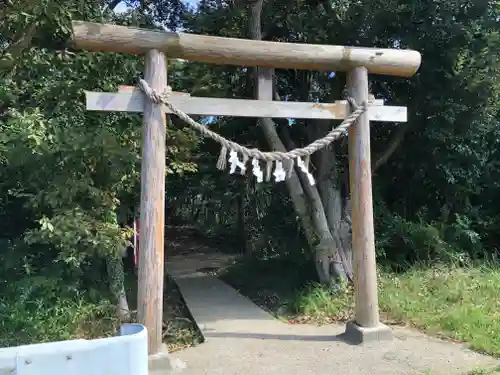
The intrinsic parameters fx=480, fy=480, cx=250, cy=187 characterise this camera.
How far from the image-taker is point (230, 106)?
4.93m

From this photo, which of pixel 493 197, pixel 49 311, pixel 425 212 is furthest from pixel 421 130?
pixel 49 311

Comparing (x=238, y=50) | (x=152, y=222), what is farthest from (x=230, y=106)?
(x=152, y=222)

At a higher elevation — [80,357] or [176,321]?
[80,357]

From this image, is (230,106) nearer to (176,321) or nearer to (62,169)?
(62,169)

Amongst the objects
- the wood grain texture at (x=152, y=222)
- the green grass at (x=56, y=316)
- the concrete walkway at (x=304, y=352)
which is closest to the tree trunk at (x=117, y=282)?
the green grass at (x=56, y=316)

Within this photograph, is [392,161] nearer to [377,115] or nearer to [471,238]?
[471,238]

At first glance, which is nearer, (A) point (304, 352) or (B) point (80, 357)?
(B) point (80, 357)

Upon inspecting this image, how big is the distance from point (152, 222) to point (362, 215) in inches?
91.1

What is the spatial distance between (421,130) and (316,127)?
1912 mm

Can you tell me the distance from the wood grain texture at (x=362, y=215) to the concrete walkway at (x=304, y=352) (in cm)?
43

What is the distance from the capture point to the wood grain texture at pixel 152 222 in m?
4.52

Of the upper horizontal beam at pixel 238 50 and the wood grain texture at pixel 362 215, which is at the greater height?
the upper horizontal beam at pixel 238 50

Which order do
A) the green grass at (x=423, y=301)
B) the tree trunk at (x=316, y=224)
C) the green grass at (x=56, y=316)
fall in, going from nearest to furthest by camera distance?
1. the green grass at (x=423, y=301)
2. the green grass at (x=56, y=316)
3. the tree trunk at (x=316, y=224)

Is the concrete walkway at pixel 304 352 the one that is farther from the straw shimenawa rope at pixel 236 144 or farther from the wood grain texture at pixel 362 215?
the straw shimenawa rope at pixel 236 144
